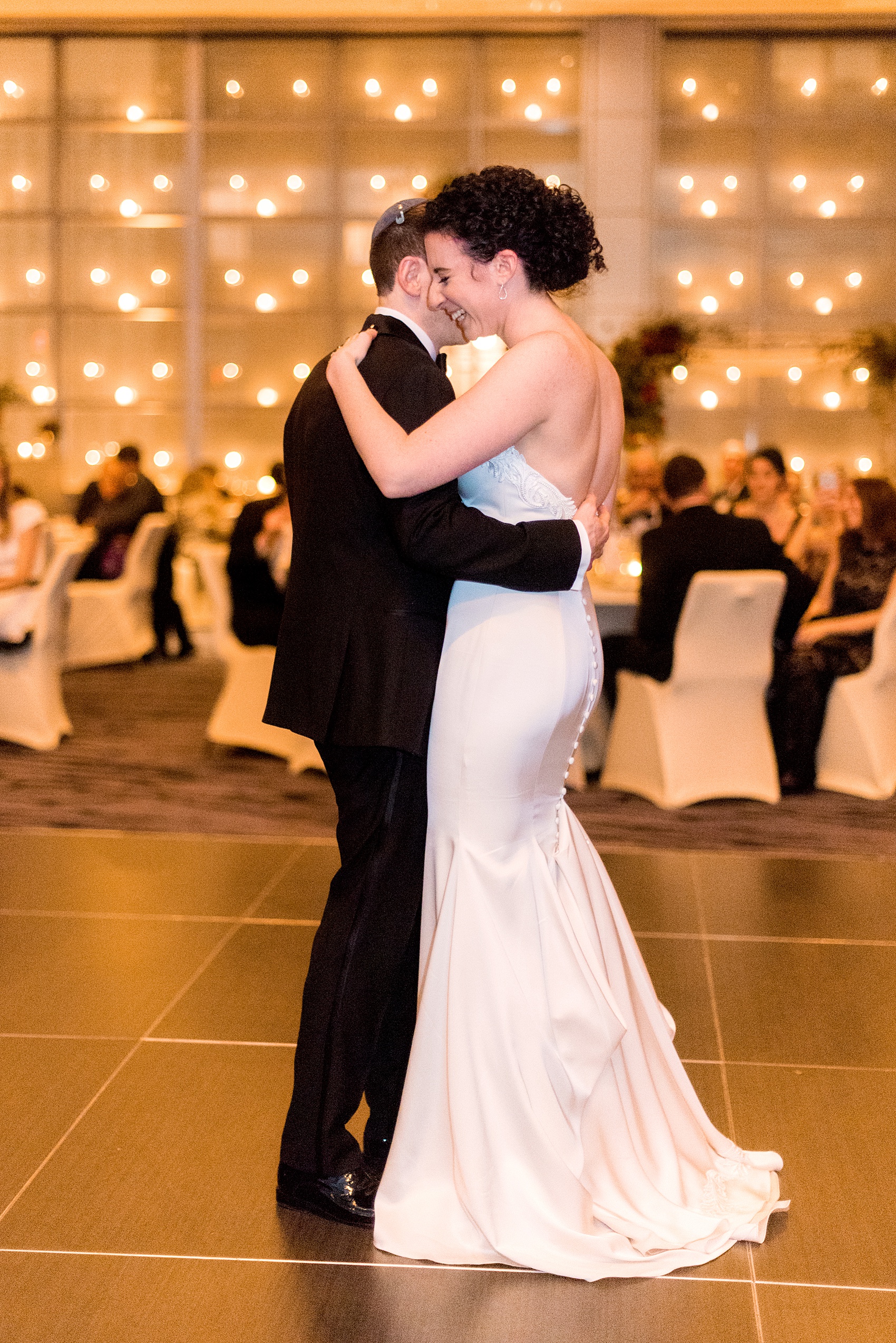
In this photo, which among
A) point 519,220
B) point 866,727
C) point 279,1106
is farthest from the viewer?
point 866,727

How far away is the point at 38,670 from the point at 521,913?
4.62m

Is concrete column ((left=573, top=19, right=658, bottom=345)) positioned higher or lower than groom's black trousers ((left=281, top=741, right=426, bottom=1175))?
higher

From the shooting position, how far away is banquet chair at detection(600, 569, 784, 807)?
5.30 metres

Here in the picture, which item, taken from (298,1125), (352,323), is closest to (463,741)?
(298,1125)

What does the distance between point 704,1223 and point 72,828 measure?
10.5 ft

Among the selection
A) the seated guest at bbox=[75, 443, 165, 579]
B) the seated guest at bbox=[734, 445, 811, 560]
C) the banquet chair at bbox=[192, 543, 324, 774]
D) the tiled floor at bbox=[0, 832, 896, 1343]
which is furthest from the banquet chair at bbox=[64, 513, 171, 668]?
the tiled floor at bbox=[0, 832, 896, 1343]

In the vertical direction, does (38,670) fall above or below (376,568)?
below

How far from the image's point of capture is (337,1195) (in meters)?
2.28

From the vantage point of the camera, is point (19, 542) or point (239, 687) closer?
point (239, 687)

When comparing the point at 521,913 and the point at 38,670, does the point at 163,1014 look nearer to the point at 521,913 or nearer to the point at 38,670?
the point at 521,913

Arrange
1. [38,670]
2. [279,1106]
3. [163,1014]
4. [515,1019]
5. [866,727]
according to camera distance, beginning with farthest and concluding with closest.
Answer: [38,670] → [866,727] → [163,1014] → [279,1106] → [515,1019]

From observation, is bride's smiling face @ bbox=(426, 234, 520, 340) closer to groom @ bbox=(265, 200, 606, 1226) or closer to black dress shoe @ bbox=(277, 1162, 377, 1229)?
groom @ bbox=(265, 200, 606, 1226)

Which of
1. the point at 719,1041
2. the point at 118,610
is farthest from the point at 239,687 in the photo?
the point at 719,1041

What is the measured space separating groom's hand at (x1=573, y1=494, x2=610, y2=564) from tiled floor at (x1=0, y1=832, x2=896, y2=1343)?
3.62ft
